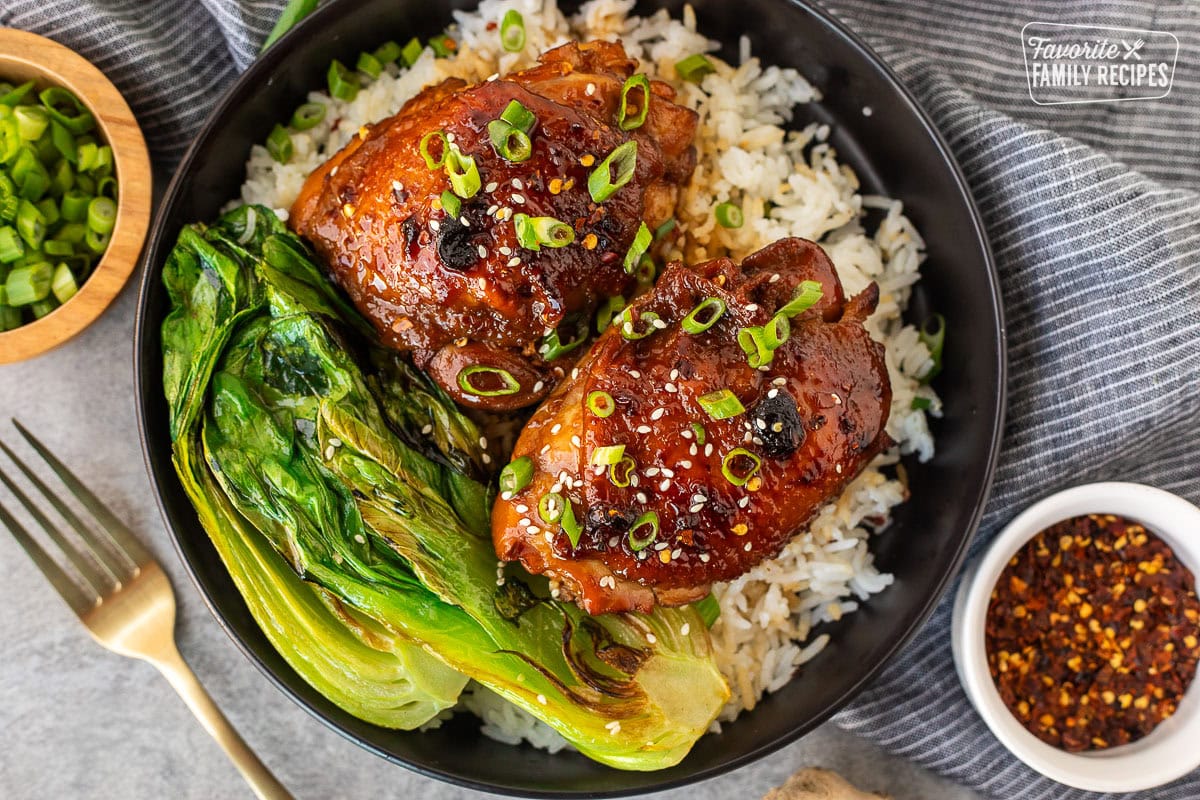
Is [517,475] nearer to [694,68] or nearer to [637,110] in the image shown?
[637,110]

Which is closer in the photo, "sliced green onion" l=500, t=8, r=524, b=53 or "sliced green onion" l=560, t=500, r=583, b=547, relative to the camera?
"sliced green onion" l=560, t=500, r=583, b=547

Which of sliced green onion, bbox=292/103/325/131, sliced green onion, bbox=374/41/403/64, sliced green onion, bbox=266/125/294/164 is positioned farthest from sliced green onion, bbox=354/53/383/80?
sliced green onion, bbox=266/125/294/164

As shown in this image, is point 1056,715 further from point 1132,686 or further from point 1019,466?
point 1019,466

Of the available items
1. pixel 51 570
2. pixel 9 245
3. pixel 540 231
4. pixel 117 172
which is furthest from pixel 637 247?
pixel 51 570

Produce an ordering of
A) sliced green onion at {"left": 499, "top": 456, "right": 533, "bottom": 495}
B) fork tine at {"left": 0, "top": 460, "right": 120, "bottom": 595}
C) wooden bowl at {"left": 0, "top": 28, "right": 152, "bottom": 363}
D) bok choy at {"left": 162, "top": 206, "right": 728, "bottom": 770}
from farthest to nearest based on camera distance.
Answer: fork tine at {"left": 0, "top": 460, "right": 120, "bottom": 595}
wooden bowl at {"left": 0, "top": 28, "right": 152, "bottom": 363}
bok choy at {"left": 162, "top": 206, "right": 728, "bottom": 770}
sliced green onion at {"left": 499, "top": 456, "right": 533, "bottom": 495}

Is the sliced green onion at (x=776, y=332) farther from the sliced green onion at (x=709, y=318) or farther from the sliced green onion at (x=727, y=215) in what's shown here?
the sliced green onion at (x=727, y=215)

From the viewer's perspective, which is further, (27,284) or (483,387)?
(27,284)

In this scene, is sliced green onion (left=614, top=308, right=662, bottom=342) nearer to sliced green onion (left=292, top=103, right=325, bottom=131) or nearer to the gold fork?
sliced green onion (left=292, top=103, right=325, bottom=131)
